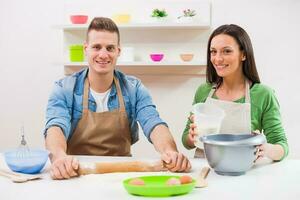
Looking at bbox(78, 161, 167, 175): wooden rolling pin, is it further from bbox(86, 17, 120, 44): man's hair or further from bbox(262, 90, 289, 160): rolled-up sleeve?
bbox(86, 17, 120, 44): man's hair

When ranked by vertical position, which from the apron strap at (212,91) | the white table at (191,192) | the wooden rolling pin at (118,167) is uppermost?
the apron strap at (212,91)

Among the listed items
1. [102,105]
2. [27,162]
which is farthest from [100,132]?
[27,162]

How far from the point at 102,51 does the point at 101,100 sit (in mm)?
237

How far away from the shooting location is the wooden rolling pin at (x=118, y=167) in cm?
167

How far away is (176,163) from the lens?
67.6 inches

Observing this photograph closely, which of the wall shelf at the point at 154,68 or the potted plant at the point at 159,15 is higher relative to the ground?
the potted plant at the point at 159,15

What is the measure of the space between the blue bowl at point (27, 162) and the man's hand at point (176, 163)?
440 millimetres

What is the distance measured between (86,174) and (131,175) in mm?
159

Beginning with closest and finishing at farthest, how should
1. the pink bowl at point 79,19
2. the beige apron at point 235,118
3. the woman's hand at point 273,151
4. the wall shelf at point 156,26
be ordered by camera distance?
the woman's hand at point 273,151, the beige apron at point 235,118, the wall shelf at point 156,26, the pink bowl at point 79,19

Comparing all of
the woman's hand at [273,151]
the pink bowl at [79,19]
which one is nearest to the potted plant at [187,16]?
the pink bowl at [79,19]

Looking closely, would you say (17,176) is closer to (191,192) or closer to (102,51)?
(191,192)

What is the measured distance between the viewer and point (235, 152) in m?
1.59

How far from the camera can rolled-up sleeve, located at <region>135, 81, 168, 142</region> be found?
2.16 metres

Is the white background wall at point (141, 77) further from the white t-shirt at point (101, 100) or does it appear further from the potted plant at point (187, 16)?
the white t-shirt at point (101, 100)
